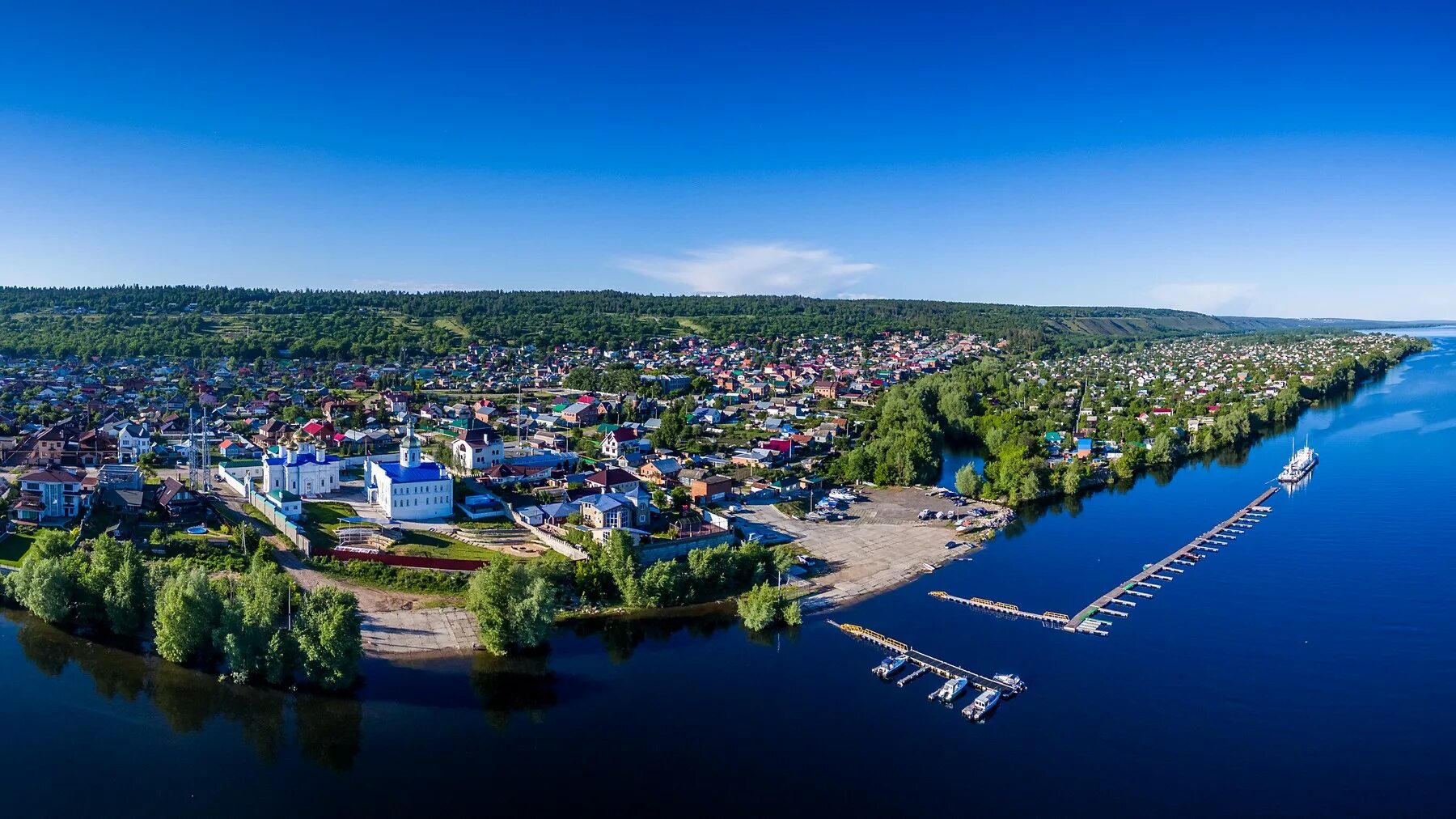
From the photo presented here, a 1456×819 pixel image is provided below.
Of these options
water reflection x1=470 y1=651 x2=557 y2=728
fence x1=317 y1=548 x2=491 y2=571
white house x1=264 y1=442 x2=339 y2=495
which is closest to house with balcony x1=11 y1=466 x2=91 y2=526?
white house x1=264 y1=442 x2=339 y2=495

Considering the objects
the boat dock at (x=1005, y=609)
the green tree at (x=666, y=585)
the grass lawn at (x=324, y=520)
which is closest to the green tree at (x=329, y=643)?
the green tree at (x=666, y=585)

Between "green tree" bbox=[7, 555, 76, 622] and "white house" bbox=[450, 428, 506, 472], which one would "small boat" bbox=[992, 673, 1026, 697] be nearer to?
"green tree" bbox=[7, 555, 76, 622]

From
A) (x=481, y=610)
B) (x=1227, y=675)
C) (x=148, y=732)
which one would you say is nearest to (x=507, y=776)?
(x=481, y=610)

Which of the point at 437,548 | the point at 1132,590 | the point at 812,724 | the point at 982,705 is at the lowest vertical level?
the point at 812,724

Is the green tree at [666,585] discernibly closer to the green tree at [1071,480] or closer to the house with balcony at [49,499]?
the house with balcony at [49,499]

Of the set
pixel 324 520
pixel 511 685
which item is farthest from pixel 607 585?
pixel 324 520

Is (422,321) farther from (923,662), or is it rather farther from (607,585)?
(923,662)
